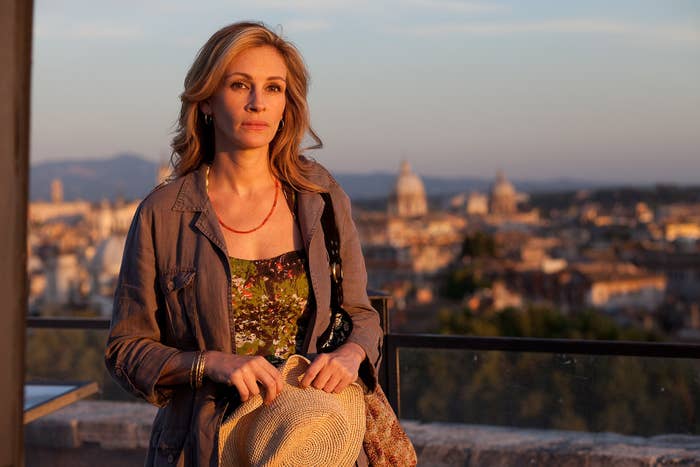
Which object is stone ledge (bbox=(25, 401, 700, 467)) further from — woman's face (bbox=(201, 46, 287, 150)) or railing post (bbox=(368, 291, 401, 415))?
woman's face (bbox=(201, 46, 287, 150))

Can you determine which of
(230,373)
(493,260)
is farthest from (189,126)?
(493,260)

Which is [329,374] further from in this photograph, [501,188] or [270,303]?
[501,188]

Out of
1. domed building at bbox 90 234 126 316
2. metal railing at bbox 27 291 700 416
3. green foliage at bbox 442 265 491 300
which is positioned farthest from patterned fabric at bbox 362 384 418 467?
green foliage at bbox 442 265 491 300

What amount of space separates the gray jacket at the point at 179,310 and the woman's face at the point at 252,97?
3.5 inches

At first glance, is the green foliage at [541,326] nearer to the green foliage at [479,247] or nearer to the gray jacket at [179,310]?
the gray jacket at [179,310]

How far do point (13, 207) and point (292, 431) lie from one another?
1.82ft

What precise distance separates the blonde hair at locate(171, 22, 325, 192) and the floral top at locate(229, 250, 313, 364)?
4.9 inches

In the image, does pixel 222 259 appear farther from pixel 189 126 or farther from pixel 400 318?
pixel 400 318

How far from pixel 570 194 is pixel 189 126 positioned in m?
113

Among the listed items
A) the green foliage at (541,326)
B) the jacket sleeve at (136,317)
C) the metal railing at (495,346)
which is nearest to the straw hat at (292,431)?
the jacket sleeve at (136,317)

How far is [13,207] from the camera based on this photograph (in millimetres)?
719

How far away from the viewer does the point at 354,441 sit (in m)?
1.25

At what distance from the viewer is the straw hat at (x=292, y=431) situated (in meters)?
1.20

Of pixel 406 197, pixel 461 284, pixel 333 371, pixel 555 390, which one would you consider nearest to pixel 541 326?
pixel 461 284
